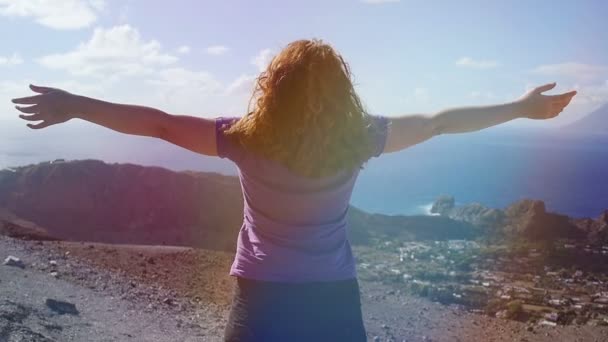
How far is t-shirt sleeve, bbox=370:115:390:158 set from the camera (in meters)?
1.88

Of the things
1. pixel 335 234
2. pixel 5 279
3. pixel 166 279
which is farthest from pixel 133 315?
pixel 335 234

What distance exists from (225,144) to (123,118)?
0.30 metres

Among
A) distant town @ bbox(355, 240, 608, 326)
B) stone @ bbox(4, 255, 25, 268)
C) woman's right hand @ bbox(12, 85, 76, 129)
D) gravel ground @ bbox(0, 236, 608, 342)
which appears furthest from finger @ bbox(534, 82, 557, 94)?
distant town @ bbox(355, 240, 608, 326)

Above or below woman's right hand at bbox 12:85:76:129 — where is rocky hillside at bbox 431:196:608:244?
below

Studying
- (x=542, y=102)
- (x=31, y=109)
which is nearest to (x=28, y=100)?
(x=31, y=109)

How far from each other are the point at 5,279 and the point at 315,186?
6199mm

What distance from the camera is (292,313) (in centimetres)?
172

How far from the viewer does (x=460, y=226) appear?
27.8m

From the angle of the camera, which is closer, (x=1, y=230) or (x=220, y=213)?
(x=1, y=230)

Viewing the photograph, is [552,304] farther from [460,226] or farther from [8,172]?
[8,172]

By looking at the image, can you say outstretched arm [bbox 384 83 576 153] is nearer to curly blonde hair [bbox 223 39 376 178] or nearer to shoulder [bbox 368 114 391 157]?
shoulder [bbox 368 114 391 157]

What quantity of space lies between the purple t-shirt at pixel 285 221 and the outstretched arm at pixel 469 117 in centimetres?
27

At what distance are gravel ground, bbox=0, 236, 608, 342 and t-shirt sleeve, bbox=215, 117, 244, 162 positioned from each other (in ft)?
13.4

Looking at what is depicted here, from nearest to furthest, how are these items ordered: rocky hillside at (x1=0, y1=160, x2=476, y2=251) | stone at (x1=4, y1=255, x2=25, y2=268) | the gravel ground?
the gravel ground
stone at (x1=4, y1=255, x2=25, y2=268)
rocky hillside at (x1=0, y1=160, x2=476, y2=251)
